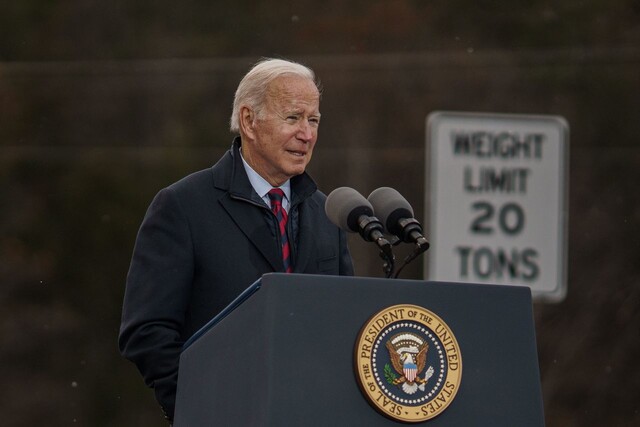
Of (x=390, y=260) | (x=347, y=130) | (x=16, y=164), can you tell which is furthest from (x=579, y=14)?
(x=390, y=260)

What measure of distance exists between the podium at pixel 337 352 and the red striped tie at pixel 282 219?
2.54 feet

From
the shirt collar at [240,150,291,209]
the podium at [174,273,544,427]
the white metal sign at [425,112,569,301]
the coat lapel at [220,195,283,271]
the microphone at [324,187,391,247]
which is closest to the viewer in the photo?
the podium at [174,273,544,427]

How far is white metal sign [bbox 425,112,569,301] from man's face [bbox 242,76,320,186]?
2.84m

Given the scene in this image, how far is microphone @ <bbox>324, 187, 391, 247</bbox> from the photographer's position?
3.78 metres

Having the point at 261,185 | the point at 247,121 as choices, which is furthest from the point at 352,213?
the point at 247,121

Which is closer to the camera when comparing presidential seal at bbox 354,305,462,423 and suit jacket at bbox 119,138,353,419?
presidential seal at bbox 354,305,462,423

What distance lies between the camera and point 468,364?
3.44 metres

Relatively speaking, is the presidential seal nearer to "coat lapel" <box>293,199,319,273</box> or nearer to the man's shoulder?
"coat lapel" <box>293,199,319,273</box>

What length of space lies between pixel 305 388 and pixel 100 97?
22.5 feet

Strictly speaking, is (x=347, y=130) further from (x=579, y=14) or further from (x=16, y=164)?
(x=16, y=164)

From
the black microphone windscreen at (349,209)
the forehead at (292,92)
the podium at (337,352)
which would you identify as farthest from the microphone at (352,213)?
the forehead at (292,92)

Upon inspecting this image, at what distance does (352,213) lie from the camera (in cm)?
382

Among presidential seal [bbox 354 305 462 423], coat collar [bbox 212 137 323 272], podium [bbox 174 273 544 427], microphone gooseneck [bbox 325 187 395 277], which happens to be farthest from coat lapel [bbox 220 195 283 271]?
presidential seal [bbox 354 305 462 423]

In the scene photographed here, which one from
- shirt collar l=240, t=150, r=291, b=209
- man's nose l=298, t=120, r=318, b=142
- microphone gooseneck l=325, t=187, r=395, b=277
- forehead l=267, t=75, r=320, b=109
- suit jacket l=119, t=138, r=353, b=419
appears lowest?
suit jacket l=119, t=138, r=353, b=419
